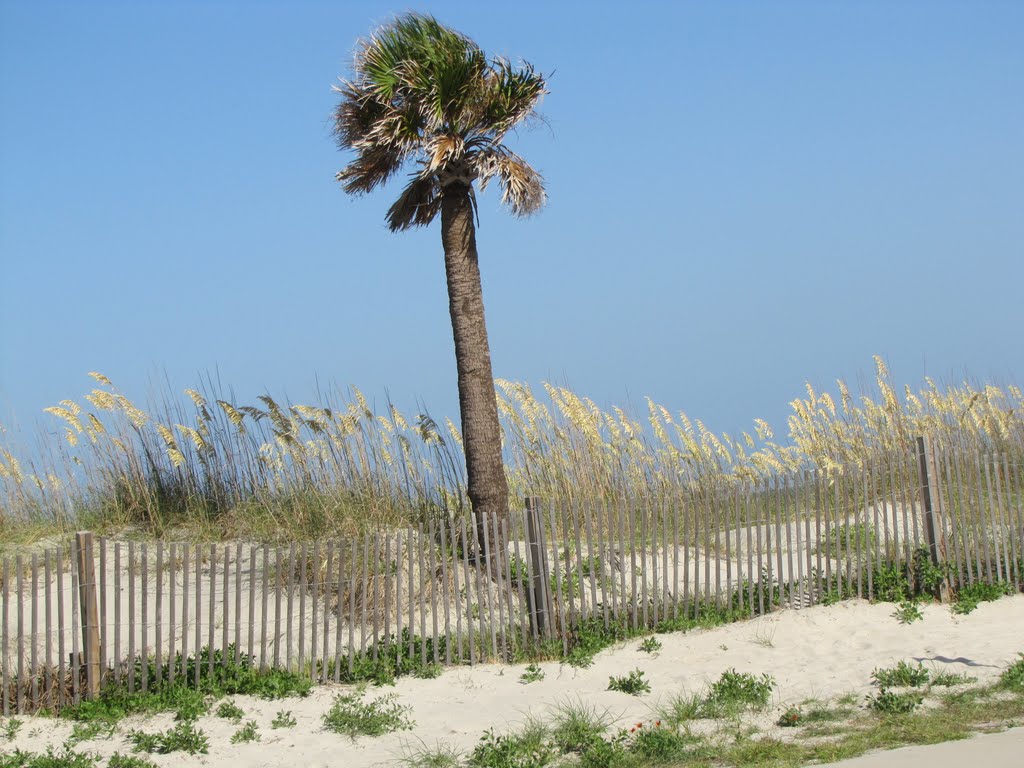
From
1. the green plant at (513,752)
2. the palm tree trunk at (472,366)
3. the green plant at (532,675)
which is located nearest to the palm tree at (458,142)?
the palm tree trunk at (472,366)

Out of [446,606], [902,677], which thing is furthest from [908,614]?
[446,606]

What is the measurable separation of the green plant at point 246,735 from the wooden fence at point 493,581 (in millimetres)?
1061

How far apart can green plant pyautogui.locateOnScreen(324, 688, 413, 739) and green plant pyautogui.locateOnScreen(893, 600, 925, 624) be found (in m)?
5.25

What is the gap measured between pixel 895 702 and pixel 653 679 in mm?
2226

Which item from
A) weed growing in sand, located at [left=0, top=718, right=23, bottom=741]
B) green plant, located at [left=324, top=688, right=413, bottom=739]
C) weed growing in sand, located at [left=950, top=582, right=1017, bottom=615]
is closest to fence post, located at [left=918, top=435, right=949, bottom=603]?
weed growing in sand, located at [left=950, top=582, right=1017, bottom=615]

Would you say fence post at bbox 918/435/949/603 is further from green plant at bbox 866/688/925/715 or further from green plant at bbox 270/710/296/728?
green plant at bbox 270/710/296/728

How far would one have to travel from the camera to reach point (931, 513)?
457 inches

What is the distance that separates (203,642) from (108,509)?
397 cm

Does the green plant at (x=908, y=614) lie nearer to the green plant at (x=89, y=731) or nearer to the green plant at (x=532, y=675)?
the green plant at (x=532, y=675)

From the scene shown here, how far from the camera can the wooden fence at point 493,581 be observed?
9656mm

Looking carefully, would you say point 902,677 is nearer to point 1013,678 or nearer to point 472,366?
point 1013,678

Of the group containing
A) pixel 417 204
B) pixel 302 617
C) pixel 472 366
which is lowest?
pixel 302 617

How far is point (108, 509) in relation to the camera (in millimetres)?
13836

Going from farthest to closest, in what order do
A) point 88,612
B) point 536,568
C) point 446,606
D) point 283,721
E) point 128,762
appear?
1. point 536,568
2. point 446,606
3. point 88,612
4. point 283,721
5. point 128,762
